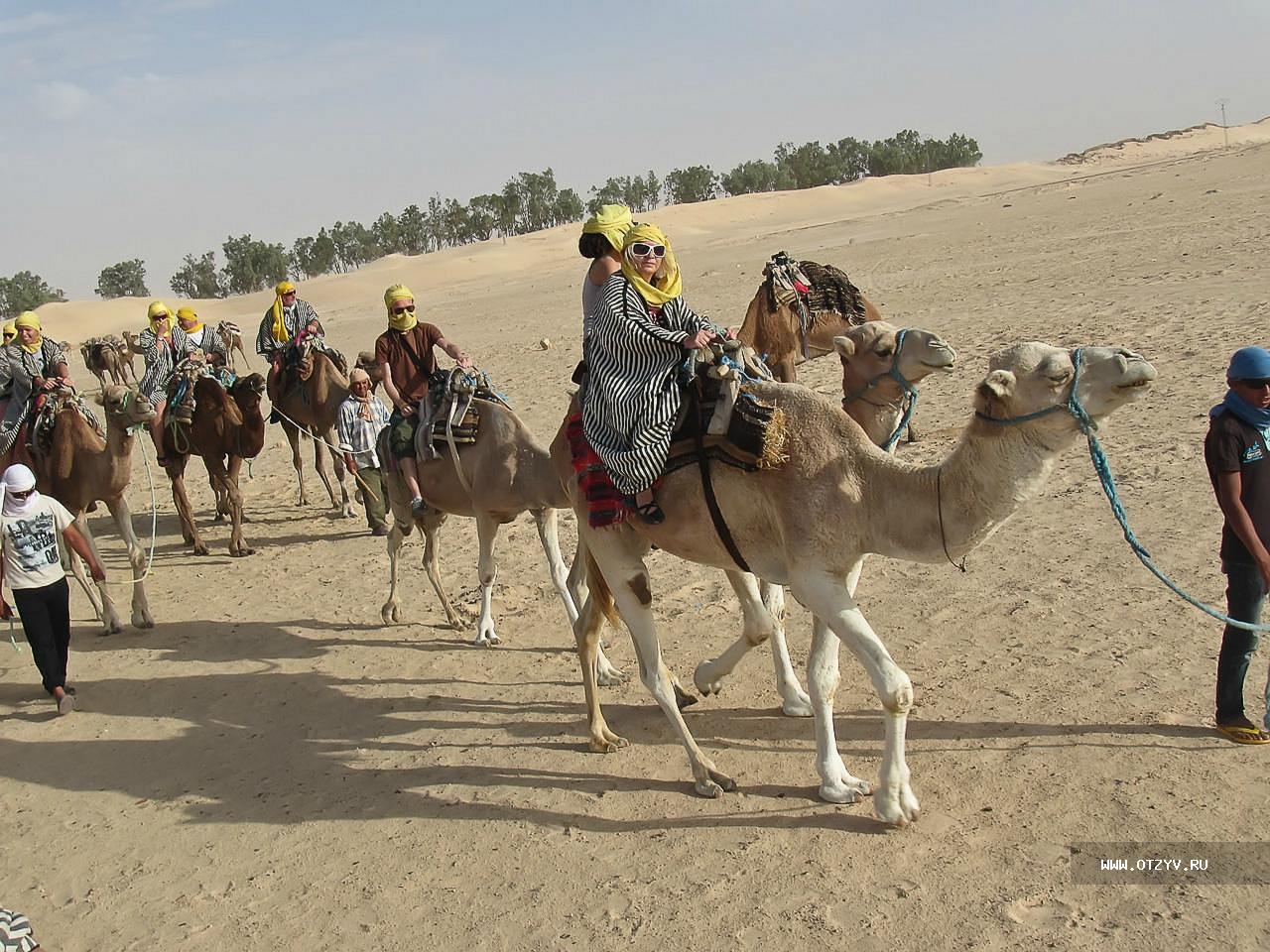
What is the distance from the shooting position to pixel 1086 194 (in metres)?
36.4

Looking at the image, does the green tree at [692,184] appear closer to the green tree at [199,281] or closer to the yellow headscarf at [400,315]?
the green tree at [199,281]

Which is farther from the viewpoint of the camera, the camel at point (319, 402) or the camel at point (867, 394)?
the camel at point (319, 402)

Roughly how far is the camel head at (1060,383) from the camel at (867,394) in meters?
1.24

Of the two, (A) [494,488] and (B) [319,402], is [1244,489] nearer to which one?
(A) [494,488]

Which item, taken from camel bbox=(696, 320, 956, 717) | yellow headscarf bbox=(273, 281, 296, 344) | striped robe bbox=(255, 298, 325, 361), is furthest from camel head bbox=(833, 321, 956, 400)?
yellow headscarf bbox=(273, 281, 296, 344)

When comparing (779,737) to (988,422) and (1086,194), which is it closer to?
(988,422)

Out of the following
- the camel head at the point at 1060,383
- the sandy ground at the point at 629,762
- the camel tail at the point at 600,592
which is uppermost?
the camel head at the point at 1060,383

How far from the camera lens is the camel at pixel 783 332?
857 cm

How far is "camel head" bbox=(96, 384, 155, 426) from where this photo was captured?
1037cm

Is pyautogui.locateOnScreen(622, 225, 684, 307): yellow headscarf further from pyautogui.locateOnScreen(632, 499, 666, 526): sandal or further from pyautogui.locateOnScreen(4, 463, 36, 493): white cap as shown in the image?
pyautogui.locateOnScreen(4, 463, 36, 493): white cap

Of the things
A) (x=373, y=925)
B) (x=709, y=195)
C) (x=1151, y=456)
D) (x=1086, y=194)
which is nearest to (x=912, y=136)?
(x=709, y=195)

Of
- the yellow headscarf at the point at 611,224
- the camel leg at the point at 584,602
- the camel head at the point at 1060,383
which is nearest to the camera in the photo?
the camel head at the point at 1060,383

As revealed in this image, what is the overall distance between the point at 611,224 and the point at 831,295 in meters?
3.15

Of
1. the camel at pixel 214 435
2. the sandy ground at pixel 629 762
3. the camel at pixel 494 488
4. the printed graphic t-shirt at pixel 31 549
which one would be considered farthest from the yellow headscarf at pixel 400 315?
the camel at pixel 214 435
